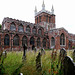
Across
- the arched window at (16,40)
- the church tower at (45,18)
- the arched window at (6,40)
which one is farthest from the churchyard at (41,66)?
the church tower at (45,18)

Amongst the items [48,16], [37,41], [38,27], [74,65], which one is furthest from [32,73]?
[48,16]

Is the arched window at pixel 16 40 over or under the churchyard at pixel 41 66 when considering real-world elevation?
over

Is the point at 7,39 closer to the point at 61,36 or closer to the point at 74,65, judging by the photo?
the point at 61,36

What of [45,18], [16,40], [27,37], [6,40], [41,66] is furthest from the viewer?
[45,18]

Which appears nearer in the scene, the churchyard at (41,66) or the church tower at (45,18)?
the churchyard at (41,66)

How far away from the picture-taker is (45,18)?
3194 centimetres

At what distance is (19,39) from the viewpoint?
19.4m

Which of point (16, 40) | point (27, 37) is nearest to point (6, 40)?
point (16, 40)

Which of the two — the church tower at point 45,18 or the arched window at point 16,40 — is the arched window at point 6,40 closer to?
the arched window at point 16,40

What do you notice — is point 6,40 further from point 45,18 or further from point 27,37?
point 45,18

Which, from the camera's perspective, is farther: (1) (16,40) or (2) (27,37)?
(2) (27,37)

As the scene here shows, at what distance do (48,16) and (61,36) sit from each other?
44.8 ft

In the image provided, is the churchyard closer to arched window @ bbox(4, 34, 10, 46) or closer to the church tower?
arched window @ bbox(4, 34, 10, 46)

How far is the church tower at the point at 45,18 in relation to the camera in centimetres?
3150
